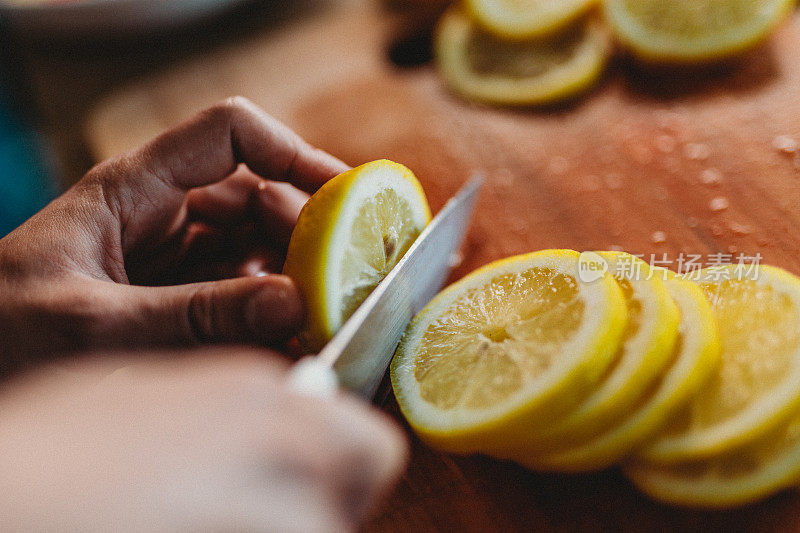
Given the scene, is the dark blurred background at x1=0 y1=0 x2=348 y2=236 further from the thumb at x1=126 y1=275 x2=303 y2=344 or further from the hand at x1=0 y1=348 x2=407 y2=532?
the hand at x1=0 y1=348 x2=407 y2=532

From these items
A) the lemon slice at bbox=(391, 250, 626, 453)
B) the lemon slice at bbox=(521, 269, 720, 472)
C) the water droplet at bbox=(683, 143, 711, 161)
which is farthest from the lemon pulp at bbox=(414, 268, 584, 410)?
the water droplet at bbox=(683, 143, 711, 161)

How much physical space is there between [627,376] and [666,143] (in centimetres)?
89

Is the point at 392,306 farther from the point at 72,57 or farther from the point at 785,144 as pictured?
the point at 72,57

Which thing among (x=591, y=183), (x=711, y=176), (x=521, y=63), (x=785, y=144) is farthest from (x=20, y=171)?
(x=785, y=144)

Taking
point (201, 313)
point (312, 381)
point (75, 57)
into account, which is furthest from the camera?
point (75, 57)

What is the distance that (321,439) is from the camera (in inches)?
22.2

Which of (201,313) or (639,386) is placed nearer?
(639,386)

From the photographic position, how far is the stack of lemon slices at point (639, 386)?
31.7 inches

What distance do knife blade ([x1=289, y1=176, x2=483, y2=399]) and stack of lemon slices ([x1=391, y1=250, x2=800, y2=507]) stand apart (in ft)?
0.31

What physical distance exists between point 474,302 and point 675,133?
82 cm

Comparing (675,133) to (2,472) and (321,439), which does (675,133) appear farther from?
(2,472)

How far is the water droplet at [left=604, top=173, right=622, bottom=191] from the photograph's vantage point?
1430 millimetres

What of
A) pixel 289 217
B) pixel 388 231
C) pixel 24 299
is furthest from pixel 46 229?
pixel 388 231

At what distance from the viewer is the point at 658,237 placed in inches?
50.9
